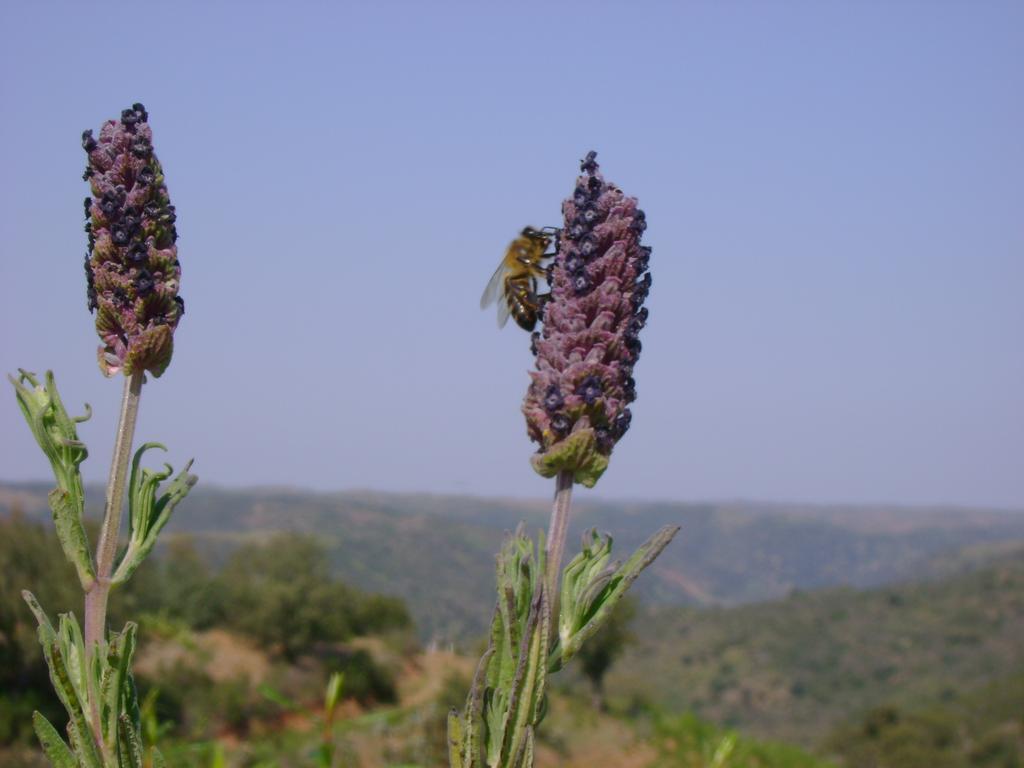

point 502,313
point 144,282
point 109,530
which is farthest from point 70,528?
point 502,313

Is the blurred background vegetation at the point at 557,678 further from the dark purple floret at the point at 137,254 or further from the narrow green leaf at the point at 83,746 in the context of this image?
the dark purple floret at the point at 137,254

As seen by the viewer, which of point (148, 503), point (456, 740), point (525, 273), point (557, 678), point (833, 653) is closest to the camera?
point (456, 740)

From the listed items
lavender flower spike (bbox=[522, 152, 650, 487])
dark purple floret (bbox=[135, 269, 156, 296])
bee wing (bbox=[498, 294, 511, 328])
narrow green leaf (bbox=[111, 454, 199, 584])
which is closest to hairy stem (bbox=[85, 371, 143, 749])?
narrow green leaf (bbox=[111, 454, 199, 584])

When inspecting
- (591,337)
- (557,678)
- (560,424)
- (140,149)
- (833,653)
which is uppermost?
(140,149)

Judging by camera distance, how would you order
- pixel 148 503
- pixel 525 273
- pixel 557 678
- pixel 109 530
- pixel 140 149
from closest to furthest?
pixel 109 530
pixel 140 149
pixel 148 503
pixel 525 273
pixel 557 678

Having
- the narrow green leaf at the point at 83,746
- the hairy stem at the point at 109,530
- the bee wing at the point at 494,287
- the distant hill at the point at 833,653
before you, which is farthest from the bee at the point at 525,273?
the distant hill at the point at 833,653

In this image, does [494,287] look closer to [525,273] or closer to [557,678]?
[525,273]

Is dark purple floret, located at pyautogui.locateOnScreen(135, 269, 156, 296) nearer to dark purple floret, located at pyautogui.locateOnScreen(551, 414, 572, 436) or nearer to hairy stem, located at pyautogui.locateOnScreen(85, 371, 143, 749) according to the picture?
hairy stem, located at pyautogui.locateOnScreen(85, 371, 143, 749)
